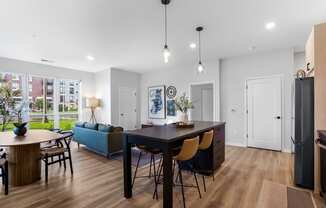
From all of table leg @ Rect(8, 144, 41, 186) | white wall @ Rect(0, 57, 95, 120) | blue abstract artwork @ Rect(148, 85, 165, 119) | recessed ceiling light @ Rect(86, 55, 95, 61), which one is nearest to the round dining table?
table leg @ Rect(8, 144, 41, 186)

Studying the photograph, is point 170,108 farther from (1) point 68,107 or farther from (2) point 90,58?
(1) point 68,107

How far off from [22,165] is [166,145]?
2.57m

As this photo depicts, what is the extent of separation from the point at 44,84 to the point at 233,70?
255 inches

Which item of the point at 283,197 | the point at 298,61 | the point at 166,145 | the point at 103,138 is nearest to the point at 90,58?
the point at 103,138

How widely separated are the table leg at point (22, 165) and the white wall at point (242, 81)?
16.2 feet

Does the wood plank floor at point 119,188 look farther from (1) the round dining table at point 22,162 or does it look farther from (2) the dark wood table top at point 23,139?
(2) the dark wood table top at point 23,139

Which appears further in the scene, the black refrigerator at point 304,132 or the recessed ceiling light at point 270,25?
the recessed ceiling light at point 270,25

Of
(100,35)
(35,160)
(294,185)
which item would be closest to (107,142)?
(35,160)

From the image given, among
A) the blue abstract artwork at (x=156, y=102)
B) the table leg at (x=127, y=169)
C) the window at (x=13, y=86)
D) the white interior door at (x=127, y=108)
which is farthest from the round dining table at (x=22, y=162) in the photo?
the blue abstract artwork at (x=156, y=102)

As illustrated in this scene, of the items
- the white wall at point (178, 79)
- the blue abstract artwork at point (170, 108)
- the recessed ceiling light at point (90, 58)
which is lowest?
the blue abstract artwork at point (170, 108)

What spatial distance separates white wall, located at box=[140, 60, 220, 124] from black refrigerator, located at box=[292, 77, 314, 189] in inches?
112

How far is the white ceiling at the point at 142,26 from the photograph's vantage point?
2517 mm

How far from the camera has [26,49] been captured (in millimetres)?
4332

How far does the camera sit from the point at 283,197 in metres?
2.36
